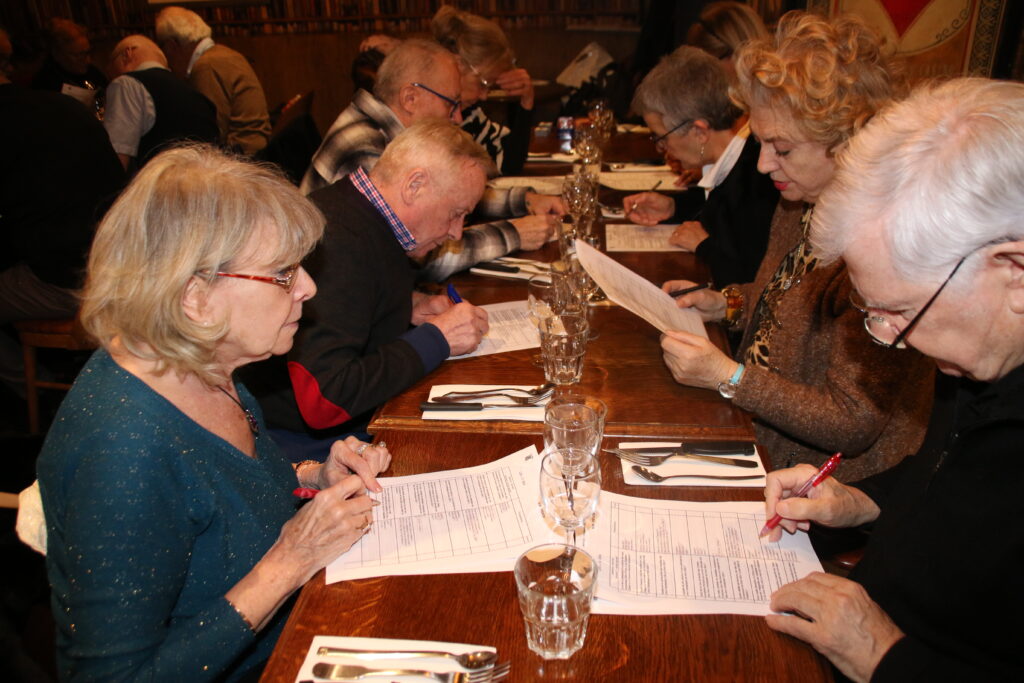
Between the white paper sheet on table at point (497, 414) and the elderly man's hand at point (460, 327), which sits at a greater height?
the elderly man's hand at point (460, 327)

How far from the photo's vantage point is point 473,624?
112 cm

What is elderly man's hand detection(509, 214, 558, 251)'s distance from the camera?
3.06m

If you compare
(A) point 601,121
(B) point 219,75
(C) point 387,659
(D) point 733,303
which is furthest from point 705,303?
(B) point 219,75

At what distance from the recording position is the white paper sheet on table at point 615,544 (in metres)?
1.18

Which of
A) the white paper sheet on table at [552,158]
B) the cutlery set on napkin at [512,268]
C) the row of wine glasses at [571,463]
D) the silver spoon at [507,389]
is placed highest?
the row of wine glasses at [571,463]

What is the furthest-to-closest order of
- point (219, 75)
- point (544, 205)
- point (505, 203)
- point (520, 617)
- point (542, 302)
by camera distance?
point (219, 75) < point (505, 203) < point (544, 205) < point (542, 302) < point (520, 617)

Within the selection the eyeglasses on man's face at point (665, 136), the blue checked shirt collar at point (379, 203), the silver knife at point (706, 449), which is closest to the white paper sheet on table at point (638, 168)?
→ the eyeglasses on man's face at point (665, 136)

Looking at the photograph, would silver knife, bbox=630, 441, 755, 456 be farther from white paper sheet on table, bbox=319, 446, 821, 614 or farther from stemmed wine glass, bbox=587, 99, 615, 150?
stemmed wine glass, bbox=587, 99, 615, 150

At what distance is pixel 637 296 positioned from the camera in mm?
2100

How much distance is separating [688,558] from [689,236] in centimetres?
213

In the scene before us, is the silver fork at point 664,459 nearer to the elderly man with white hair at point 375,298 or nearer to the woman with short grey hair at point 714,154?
the elderly man with white hair at point 375,298

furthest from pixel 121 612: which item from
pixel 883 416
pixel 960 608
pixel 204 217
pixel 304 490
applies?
pixel 883 416

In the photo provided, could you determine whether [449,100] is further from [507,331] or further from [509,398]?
[509,398]

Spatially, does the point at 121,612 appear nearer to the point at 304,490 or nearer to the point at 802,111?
the point at 304,490
